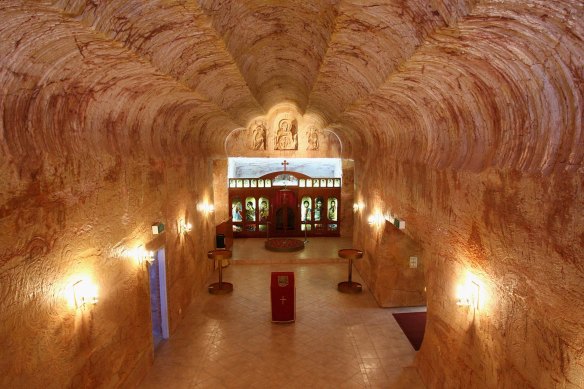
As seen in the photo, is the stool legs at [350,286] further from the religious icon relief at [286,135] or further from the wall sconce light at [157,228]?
the religious icon relief at [286,135]

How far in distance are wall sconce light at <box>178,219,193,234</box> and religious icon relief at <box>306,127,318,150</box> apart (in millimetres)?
7188

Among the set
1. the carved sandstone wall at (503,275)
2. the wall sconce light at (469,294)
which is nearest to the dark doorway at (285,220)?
the carved sandstone wall at (503,275)

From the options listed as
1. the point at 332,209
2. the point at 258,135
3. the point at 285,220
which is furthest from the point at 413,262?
the point at 258,135

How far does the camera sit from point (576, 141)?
3.19 m

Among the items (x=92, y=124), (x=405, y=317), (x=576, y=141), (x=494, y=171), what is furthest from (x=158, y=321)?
(x=576, y=141)

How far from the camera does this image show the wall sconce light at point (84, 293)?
4715 mm

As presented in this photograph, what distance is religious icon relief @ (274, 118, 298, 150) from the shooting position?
15492mm

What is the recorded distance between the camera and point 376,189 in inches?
410

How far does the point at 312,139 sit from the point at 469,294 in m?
11.2

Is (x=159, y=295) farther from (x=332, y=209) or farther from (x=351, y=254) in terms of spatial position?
(x=332, y=209)

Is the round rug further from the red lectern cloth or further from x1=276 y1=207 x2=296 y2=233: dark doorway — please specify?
the red lectern cloth

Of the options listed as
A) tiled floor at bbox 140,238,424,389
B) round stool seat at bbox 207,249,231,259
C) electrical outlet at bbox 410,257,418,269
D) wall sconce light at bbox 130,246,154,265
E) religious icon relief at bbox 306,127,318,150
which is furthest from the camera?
religious icon relief at bbox 306,127,318,150

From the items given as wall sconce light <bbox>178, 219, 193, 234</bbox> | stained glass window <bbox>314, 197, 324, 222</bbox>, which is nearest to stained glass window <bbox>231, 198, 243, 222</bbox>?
stained glass window <bbox>314, 197, 324, 222</bbox>

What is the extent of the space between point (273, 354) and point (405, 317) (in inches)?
134
